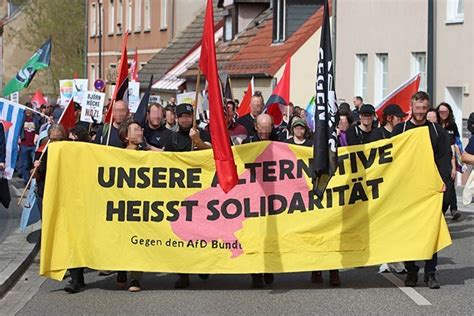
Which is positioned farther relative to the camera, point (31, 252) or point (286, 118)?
point (286, 118)

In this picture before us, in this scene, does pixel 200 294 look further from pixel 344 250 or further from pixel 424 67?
pixel 424 67

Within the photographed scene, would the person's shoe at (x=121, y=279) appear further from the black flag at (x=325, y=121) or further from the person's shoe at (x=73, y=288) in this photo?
the black flag at (x=325, y=121)

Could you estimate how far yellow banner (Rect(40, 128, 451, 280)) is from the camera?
41.5ft

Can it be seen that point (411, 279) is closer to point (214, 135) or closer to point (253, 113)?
point (214, 135)

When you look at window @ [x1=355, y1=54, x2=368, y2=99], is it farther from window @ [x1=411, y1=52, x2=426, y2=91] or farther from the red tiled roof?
window @ [x1=411, y1=52, x2=426, y2=91]

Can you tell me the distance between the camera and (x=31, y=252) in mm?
15414

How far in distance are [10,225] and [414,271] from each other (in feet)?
25.4

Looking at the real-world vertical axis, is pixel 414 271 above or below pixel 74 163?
below

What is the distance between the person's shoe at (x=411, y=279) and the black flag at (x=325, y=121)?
136 centimetres

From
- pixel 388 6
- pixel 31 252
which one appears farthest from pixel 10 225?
pixel 388 6

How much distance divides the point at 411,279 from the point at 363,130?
2.75 meters

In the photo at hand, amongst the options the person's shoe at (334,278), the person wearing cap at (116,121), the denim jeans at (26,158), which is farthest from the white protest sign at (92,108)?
the person's shoe at (334,278)

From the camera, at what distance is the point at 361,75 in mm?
35406

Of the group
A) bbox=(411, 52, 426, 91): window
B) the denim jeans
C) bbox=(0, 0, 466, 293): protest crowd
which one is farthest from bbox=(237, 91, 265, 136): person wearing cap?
bbox=(411, 52, 426, 91): window
